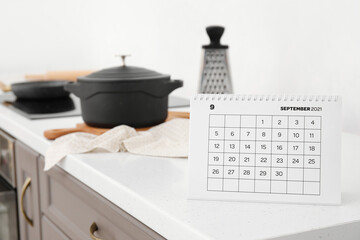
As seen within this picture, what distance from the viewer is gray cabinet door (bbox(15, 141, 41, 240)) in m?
1.40

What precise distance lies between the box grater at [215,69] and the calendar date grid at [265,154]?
639 millimetres

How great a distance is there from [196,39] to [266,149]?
47.0 inches

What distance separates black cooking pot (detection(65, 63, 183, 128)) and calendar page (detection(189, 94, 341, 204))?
18.3 inches

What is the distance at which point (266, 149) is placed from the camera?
2.61ft

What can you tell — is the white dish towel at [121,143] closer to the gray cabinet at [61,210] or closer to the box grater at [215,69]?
the gray cabinet at [61,210]

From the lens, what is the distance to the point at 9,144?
160 cm

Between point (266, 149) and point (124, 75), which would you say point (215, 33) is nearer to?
point (124, 75)

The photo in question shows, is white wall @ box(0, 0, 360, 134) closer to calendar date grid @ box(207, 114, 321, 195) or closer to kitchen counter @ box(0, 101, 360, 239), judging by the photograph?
kitchen counter @ box(0, 101, 360, 239)

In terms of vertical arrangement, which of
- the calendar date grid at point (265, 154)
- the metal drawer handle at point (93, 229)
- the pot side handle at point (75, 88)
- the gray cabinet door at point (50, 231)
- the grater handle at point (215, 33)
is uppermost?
the grater handle at point (215, 33)

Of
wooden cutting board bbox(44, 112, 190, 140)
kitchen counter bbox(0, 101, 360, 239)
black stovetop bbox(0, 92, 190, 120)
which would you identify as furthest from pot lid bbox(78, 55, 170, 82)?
black stovetop bbox(0, 92, 190, 120)

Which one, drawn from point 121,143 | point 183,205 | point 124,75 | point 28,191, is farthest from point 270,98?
point 28,191

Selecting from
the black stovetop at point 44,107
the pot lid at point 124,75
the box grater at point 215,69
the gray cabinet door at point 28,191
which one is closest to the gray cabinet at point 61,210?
the gray cabinet door at point 28,191

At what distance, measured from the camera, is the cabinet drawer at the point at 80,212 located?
890 millimetres

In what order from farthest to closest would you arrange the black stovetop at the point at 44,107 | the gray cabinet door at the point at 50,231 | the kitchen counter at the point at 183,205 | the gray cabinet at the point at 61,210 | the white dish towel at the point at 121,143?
the black stovetop at the point at 44,107
the gray cabinet door at the point at 50,231
the white dish towel at the point at 121,143
the gray cabinet at the point at 61,210
the kitchen counter at the point at 183,205
